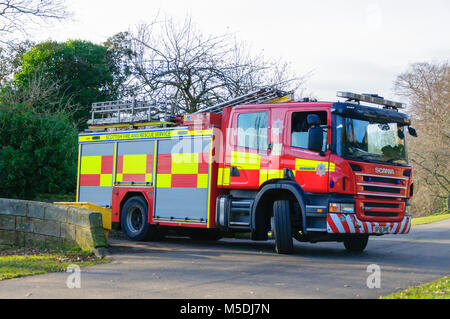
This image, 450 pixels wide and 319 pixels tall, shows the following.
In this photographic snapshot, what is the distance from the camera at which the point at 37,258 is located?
9.97 m

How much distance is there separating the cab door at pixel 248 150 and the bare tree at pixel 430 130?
3128cm

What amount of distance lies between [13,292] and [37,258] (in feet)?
10.2

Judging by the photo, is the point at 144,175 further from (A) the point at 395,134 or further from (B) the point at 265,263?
(A) the point at 395,134

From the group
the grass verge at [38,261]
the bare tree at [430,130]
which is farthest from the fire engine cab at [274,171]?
the bare tree at [430,130]

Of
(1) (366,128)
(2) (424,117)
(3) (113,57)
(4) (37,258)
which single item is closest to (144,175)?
(4) (37,258)

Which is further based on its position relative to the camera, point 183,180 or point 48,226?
point 183,180

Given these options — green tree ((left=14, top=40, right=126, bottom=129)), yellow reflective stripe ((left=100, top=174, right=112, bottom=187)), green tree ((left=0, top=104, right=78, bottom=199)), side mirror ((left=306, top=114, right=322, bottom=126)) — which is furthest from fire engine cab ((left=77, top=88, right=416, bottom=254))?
green tree ((left=14, top=40, right=126, bottom=129))

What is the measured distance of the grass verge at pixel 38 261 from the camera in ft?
27.9

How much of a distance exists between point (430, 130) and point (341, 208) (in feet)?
113

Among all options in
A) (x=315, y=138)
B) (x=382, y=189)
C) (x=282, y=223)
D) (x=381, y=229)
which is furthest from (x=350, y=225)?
(x=315, y=138)

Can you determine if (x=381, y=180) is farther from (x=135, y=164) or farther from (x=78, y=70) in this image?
(x=78, y=70)

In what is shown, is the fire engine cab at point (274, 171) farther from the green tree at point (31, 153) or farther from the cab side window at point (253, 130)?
the green tree at point (31, 153)

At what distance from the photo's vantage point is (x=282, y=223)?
416 inches
